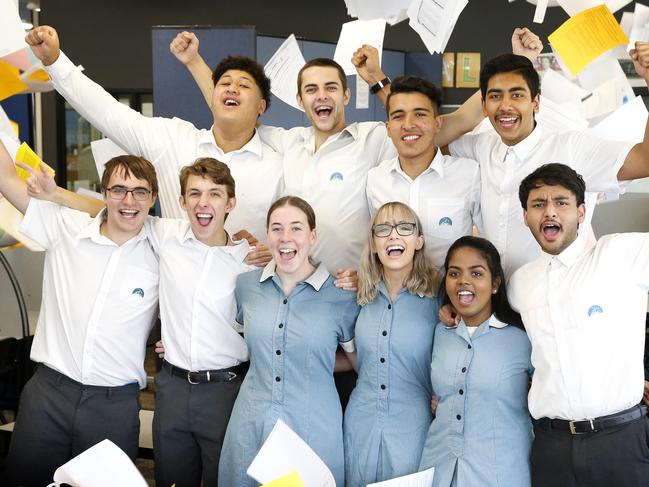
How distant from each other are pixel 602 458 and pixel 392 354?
69cm

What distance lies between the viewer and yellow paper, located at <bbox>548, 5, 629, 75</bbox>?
2.22m

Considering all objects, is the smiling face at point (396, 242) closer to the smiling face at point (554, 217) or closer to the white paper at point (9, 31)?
the smiling face at point (554, 217)

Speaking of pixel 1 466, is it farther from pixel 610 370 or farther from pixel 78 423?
pixel 610 370

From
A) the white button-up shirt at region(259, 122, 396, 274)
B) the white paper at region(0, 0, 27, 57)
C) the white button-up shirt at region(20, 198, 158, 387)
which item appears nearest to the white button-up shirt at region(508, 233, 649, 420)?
the white button-up shirt at region(259, 122, 396, 274)

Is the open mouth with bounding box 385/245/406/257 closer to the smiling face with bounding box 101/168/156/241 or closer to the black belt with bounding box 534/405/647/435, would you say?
the black belt with bounding box 534/405/647/435

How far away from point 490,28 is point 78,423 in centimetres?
663

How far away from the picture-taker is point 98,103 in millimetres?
2924

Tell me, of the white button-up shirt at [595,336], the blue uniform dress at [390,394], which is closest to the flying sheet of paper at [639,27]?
the white button-up shirt at [595,336]

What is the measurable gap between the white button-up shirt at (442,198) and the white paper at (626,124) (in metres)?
0.60

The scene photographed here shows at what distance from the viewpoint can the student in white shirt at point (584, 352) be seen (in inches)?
84.2

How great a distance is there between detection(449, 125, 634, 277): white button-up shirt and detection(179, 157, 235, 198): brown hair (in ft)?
3.01

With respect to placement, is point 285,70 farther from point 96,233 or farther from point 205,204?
point 96,233

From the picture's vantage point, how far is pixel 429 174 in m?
2.68

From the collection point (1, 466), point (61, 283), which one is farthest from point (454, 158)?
point (1, 466)
